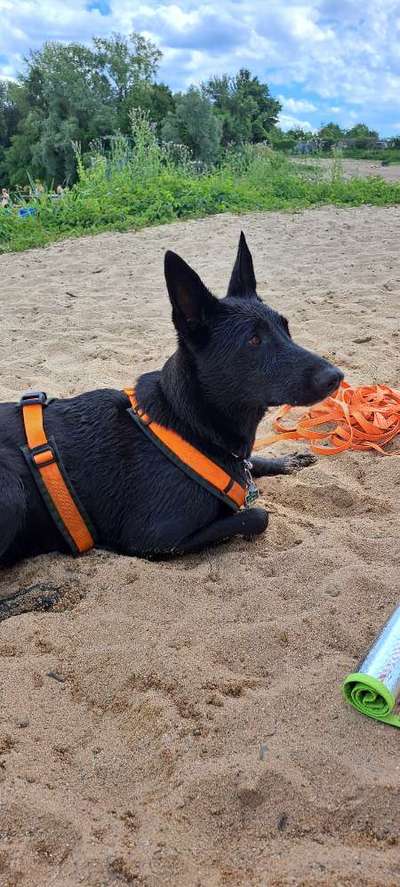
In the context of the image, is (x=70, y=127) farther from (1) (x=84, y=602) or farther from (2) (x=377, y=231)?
(1) (x=84, y=602)

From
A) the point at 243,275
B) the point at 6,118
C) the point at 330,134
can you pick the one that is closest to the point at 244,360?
the point at 243,275

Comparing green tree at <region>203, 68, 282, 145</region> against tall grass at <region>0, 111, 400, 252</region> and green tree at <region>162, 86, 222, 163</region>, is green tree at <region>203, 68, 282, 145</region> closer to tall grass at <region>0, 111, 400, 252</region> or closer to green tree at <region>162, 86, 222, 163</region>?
green tree at <region>162, 86, 222, 163</region>

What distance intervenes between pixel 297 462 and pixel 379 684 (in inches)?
78.4

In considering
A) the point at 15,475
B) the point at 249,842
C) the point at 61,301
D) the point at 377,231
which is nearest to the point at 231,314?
the point at 15,475

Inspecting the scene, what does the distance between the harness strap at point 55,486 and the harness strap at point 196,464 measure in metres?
0.44

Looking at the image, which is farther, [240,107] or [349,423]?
[240,107]

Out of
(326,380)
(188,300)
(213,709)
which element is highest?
(188,300)

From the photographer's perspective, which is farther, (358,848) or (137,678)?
(137,678)

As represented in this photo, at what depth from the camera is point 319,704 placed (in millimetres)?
2064

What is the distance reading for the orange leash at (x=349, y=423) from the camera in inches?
152

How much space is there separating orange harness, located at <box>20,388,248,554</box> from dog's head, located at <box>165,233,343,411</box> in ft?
0.90

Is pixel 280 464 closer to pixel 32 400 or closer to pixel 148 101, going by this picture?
pixel 32 400

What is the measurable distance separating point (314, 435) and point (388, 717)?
229cm

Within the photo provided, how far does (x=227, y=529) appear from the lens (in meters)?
2.99
